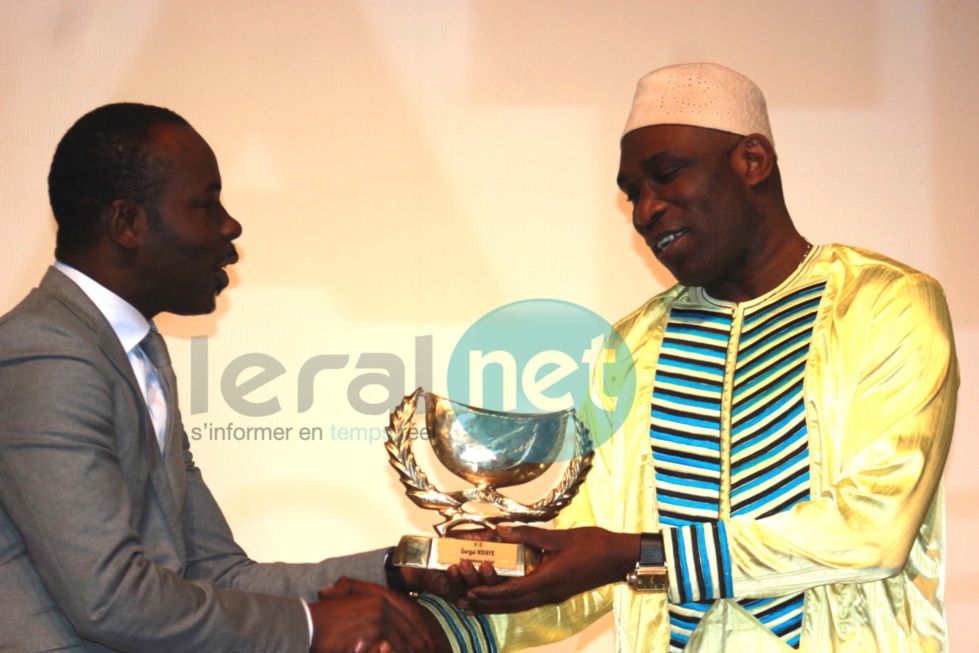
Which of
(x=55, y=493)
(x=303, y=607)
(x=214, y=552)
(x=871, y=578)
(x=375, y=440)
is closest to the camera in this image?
(x=55, y=493)

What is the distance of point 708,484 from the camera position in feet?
7.84

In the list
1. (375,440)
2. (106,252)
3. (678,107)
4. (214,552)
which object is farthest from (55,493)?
(375,440)

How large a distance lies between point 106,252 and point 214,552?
84cm

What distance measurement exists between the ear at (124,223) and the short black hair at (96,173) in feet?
0.05

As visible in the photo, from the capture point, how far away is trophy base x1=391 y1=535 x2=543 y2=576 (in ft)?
7.34

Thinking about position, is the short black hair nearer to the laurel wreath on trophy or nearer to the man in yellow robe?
the laurel wreath on trophy

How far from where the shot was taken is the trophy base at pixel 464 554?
2236 mm

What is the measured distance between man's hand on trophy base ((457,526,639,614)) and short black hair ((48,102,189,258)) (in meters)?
1.05

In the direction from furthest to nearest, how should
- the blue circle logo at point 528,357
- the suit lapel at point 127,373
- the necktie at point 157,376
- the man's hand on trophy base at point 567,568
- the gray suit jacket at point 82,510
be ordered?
the blue circle logo at point 528,357 < the necktie at point 157,376 < the man's hand on trophy base at point 567,568 < the suit lapel at point 127,373 < the gray suit jacket at point 82,510

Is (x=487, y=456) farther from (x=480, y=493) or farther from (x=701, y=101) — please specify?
(x=701, y=101)

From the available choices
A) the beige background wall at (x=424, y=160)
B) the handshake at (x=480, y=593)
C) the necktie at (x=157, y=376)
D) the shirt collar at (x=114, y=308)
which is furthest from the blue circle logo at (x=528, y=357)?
the shirt collar at (x=114, y=308)

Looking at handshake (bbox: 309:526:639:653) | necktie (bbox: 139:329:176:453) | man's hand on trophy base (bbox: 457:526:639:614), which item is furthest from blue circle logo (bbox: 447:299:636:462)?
necktie (bbox: 139:329:176:453)

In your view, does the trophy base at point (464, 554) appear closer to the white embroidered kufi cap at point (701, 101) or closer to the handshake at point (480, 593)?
the handshake at point (480, 593)

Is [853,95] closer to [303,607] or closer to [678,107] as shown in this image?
[678,107]
